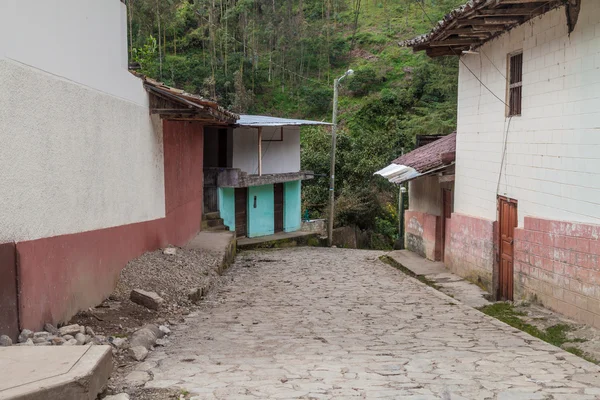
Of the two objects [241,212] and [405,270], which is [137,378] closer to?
[405,270]

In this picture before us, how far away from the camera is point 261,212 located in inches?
1030

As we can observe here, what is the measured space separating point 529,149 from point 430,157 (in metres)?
4.58

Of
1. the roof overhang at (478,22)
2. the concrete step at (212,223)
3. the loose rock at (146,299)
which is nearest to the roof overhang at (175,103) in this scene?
the loose rock at (146,299)

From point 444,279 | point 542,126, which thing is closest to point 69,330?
A: point 542,126

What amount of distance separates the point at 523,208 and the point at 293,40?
42250 mm

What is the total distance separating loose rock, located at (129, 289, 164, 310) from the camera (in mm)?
8336

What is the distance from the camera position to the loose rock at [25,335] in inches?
220

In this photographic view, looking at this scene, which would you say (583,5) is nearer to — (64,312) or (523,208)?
(523,208)

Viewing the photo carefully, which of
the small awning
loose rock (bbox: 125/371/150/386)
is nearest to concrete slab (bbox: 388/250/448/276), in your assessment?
the small awning

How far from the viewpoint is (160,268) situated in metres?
10.4

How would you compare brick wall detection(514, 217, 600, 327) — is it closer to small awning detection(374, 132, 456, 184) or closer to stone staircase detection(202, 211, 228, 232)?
small awning detection(374, 132, 456, 184)

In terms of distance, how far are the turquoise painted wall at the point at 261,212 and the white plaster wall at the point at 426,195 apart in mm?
9252

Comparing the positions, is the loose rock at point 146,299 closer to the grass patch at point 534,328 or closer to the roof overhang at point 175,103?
the roof overhang at point 175,103

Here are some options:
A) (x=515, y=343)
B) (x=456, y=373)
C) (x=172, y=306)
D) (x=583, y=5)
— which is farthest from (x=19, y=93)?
(x=583, y=5)
